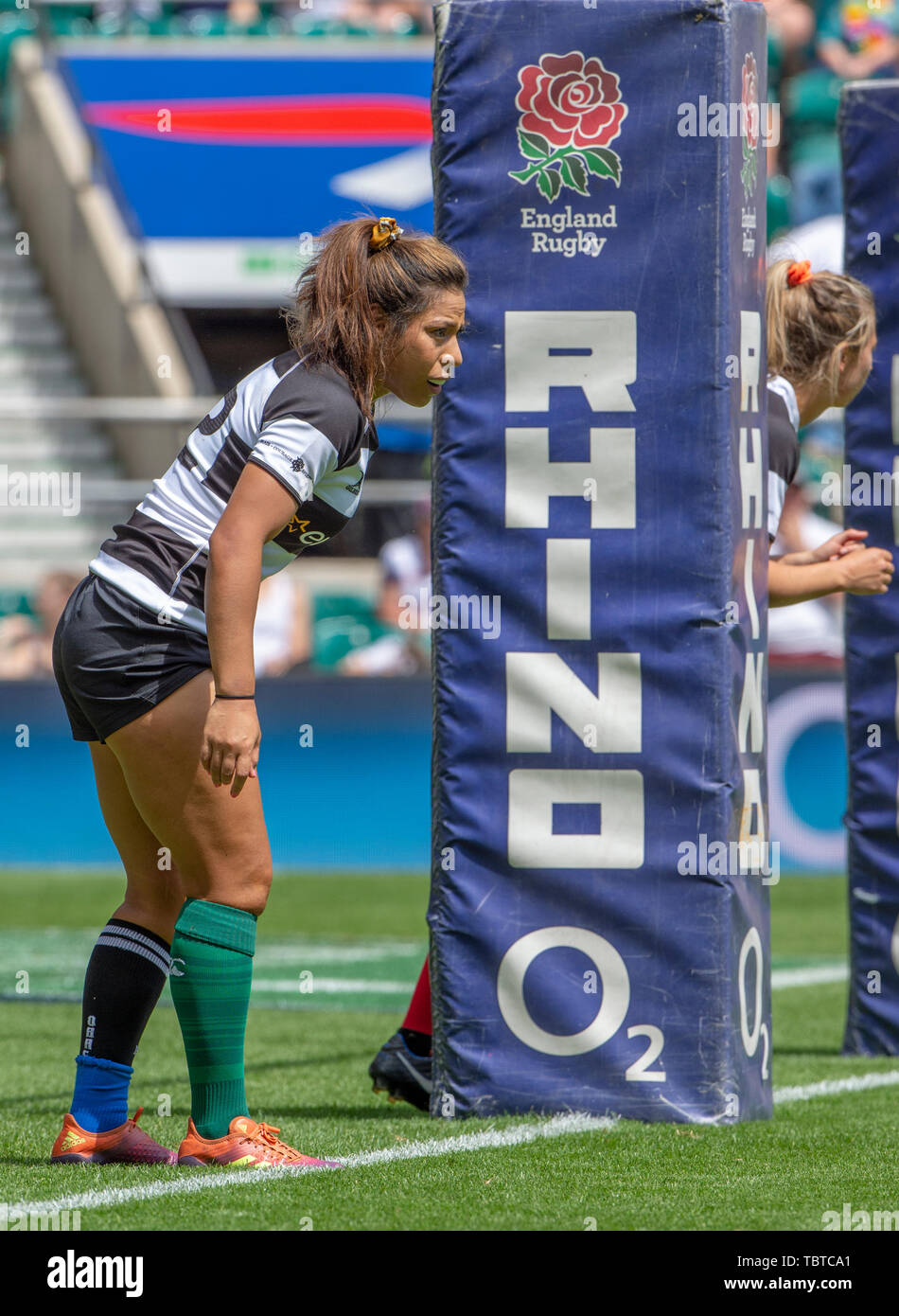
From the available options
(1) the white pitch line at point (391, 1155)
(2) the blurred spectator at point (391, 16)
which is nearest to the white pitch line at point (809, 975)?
(1) the white pitch line at point (391, 1155)

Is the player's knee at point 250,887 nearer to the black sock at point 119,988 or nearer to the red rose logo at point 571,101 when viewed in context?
the black sock at point 119,988

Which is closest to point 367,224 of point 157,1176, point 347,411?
point 347,411

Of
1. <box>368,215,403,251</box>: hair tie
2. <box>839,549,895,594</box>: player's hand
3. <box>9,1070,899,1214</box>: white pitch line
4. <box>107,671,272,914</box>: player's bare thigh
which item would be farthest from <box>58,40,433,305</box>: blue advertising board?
<box>107,671,272,914</box>: player's bare thigh

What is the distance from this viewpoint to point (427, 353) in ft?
12.1

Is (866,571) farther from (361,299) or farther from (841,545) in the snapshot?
(361,299)

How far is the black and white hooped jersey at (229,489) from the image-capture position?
138 inches

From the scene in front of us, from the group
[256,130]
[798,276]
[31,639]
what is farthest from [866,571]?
[256,130]

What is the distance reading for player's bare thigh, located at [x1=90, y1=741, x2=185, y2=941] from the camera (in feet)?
12.5

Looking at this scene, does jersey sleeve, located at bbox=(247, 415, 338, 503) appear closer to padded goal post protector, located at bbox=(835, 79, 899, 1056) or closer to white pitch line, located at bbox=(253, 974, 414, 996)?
padded goal post protector, located at bbox=(835, 79, 899, 1056)

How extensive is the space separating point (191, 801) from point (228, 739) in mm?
229

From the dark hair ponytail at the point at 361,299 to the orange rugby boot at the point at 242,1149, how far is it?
1.35 meters

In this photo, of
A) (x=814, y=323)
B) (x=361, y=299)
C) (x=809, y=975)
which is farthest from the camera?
(x=809, y=975)

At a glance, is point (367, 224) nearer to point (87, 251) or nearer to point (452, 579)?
point (452, 579)
